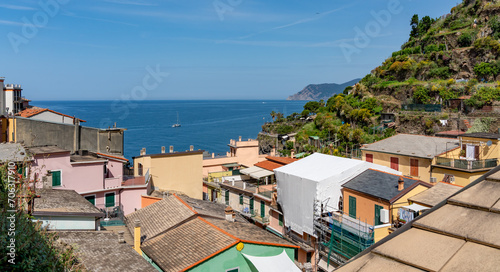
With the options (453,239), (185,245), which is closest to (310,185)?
(185,245)

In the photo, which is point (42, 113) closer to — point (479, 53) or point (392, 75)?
point (392, 75)

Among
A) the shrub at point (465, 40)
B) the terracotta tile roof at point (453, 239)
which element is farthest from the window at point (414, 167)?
the shrub at point (465, 40)

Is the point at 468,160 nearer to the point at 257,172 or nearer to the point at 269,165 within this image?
the point at 269,165

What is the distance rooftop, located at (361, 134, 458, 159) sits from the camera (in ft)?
83.5

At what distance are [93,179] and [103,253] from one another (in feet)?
41.0

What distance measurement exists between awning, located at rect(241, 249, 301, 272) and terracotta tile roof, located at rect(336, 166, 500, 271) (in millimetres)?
12858

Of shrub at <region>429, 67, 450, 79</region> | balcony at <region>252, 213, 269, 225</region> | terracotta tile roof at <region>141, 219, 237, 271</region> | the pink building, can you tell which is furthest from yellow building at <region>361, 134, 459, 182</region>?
shrub at <region>429, 67, 450, 79</region>

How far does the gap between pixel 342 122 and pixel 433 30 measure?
83.5ft

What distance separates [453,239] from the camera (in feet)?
6.54

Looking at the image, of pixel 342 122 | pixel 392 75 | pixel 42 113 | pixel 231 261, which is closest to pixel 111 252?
pixel 231 261

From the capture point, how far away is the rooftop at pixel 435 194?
1672cm

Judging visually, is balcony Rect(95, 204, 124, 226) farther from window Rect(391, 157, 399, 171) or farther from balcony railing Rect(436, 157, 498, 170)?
balcony railing Rect(436, 157, 498, 170)

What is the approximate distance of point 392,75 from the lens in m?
56.9

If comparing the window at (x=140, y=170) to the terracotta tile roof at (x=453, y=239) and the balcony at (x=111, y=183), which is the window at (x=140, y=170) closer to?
the balcony at (x=111, y=183)
